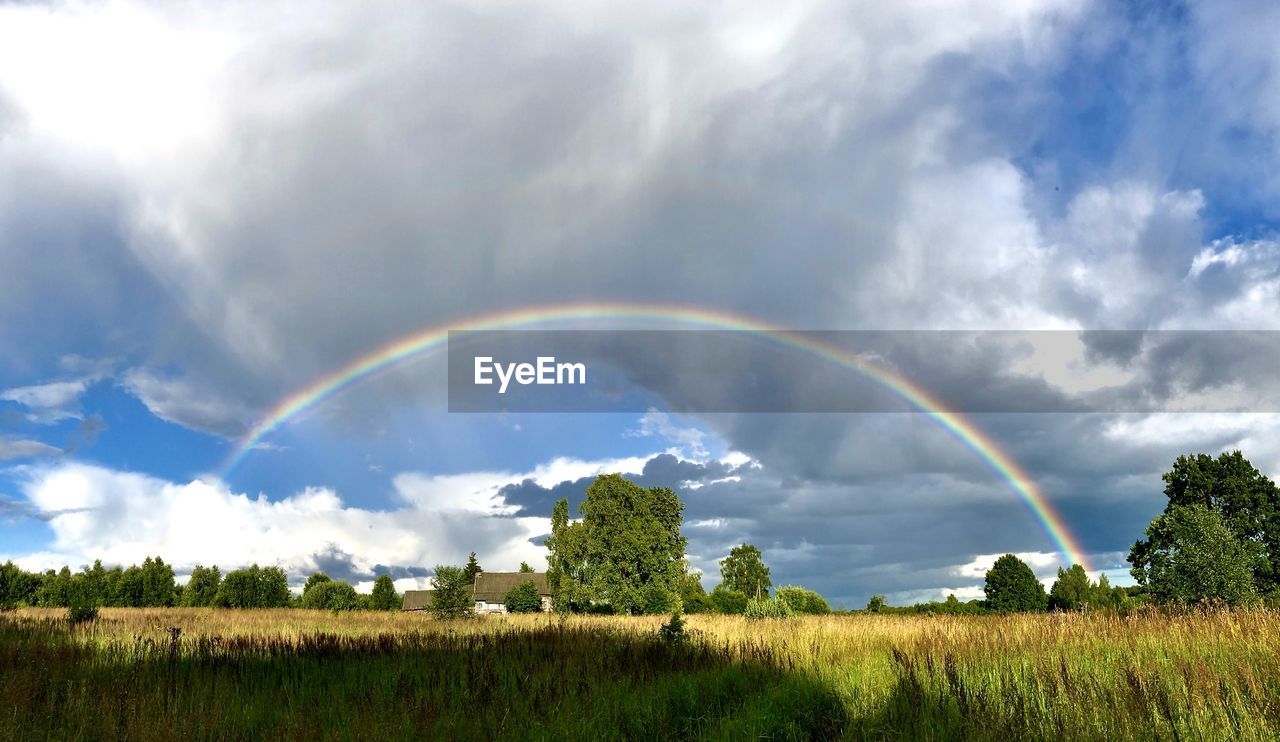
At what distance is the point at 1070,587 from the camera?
50750 millimetres

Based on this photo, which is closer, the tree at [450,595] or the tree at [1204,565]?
the tree at [1204,565]

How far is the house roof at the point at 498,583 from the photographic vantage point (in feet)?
302

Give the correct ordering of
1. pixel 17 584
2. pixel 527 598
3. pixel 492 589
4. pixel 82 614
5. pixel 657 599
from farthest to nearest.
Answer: pixel 492 589, pixel 17 584, pixel 527 598, pixel 657 599, pixel 82 614

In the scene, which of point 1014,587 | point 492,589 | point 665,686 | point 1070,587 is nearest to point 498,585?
point 492,589

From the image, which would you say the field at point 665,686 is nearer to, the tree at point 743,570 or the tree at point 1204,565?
the tree at point 1204,565

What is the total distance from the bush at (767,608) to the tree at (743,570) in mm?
40544

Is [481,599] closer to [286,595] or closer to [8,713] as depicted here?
[286,595]

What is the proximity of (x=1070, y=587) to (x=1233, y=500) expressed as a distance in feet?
50.7

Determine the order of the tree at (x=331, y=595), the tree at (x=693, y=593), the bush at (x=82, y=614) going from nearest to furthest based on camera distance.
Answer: the bush at (x=82, y=614) → the tree at (x=693, y=593) → the tree at (x=331, y=595)

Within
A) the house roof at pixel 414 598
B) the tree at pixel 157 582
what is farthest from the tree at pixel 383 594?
the house roof at pixel 414 598

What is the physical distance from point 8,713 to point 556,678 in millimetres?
4975

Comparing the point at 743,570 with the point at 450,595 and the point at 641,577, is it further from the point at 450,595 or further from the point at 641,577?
the point at 450,595

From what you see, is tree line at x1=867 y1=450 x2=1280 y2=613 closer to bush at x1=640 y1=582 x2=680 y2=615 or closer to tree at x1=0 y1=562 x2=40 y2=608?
bush at x1=640 y1=582 x2=680 y2=615

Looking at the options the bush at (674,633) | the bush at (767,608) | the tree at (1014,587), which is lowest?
the tree at (1014,587)
